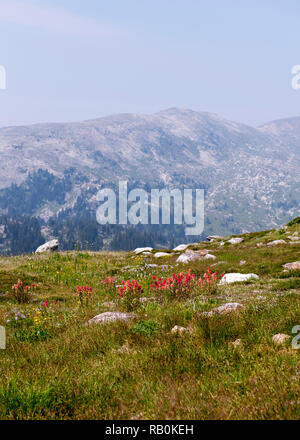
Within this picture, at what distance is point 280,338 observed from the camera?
219 inches

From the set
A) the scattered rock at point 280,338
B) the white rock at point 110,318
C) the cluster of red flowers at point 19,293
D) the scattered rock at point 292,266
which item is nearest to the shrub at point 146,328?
the white rock at point 110,318

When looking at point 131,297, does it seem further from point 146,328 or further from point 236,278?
point 236,278

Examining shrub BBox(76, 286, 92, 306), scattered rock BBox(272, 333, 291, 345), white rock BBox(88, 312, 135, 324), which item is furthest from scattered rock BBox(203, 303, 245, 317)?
shrub BBox(76, 286, 92, 306)

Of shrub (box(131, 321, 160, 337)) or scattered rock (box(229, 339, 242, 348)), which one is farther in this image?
shrub (box(131, 321, 160, 337))

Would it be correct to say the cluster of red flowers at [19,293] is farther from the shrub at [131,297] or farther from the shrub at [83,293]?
the shrub at [131,297]

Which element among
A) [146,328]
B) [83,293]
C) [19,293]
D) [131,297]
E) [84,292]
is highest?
[146,328]

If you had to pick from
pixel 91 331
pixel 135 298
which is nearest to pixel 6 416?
pixel 91 331

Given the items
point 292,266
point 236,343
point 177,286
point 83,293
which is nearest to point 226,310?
point 236,343

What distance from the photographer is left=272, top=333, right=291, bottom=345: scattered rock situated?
5.41 metres

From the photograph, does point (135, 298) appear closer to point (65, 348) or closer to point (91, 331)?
point (91, 331)

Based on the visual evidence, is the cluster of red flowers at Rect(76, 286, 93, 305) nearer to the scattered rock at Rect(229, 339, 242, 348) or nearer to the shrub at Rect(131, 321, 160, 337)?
the shrub at Rect(131, 321, 160, 337)

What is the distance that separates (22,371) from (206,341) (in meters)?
3.06

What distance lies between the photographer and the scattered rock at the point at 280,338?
5408 mm
